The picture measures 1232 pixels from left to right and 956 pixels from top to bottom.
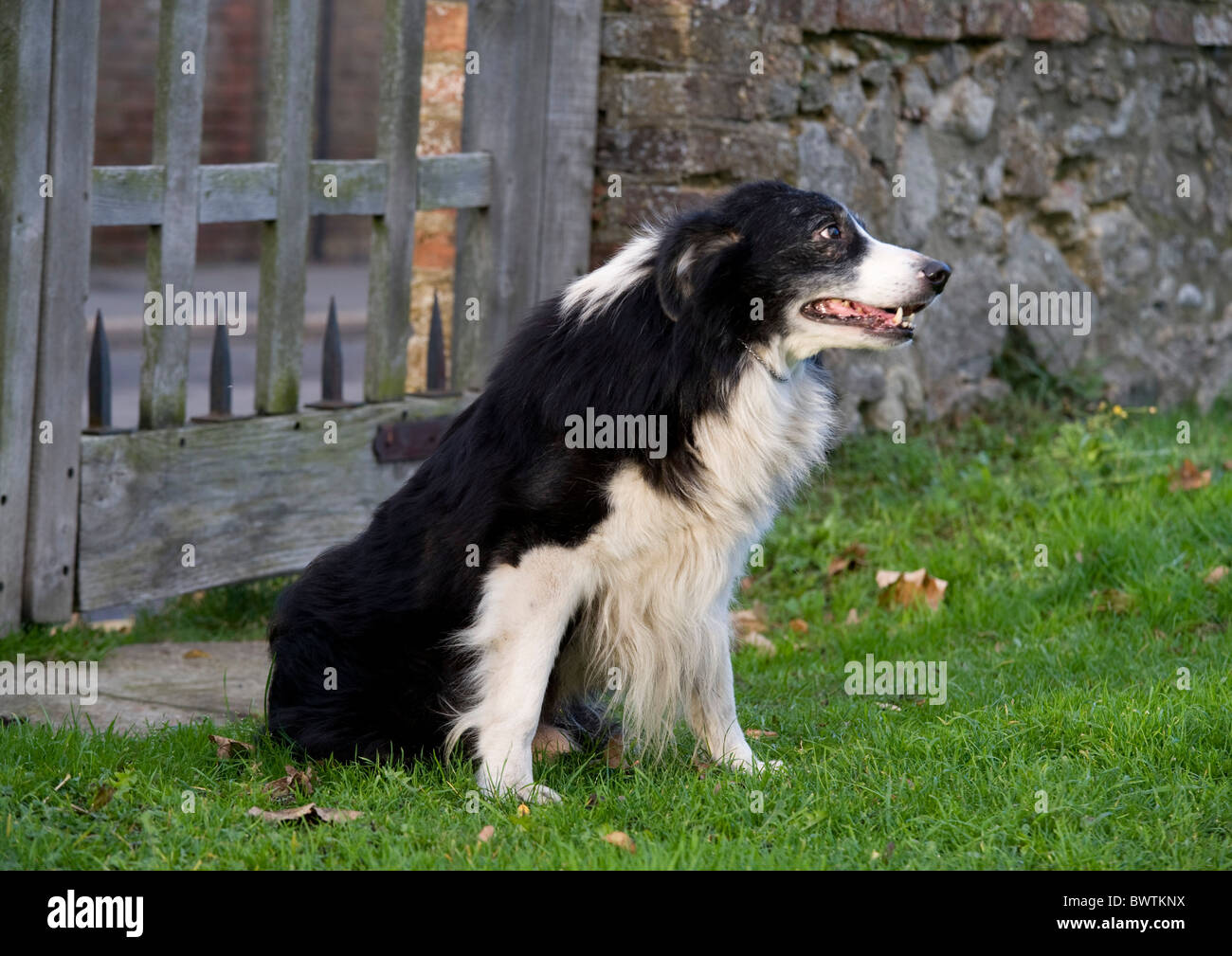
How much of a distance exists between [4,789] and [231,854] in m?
0.64

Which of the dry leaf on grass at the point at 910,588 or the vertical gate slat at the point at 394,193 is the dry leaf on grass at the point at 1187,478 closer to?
the dry leaf on grass at the point at 910,588

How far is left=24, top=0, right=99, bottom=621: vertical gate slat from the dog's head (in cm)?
206

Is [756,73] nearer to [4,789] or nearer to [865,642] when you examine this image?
[865,642]

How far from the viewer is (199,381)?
1103 centimetres

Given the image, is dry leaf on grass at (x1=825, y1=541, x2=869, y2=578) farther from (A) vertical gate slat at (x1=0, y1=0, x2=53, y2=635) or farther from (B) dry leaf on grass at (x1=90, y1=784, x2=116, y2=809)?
(B) dry leaf on grass at (x1=90, y1=784, x2=116, y2=809)

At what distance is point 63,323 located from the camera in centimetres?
448

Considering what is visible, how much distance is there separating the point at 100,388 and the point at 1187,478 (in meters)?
4.15

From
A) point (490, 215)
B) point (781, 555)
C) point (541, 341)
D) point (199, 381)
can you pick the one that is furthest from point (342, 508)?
point (199, 381)

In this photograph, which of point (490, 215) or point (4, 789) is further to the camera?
point (490, 215)

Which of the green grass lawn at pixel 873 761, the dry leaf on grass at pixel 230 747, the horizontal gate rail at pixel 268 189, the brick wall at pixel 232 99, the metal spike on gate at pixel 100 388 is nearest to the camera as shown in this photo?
the green grass lawn at pixel 873 761

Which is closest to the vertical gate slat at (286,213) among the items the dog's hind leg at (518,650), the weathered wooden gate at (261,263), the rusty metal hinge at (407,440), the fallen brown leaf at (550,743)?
the weathered wooden gate at (261,263)

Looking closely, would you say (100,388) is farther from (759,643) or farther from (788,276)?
(788,276)

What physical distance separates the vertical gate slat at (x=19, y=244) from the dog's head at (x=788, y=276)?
2.08 meters

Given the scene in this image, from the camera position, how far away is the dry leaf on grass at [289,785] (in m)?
3.35
